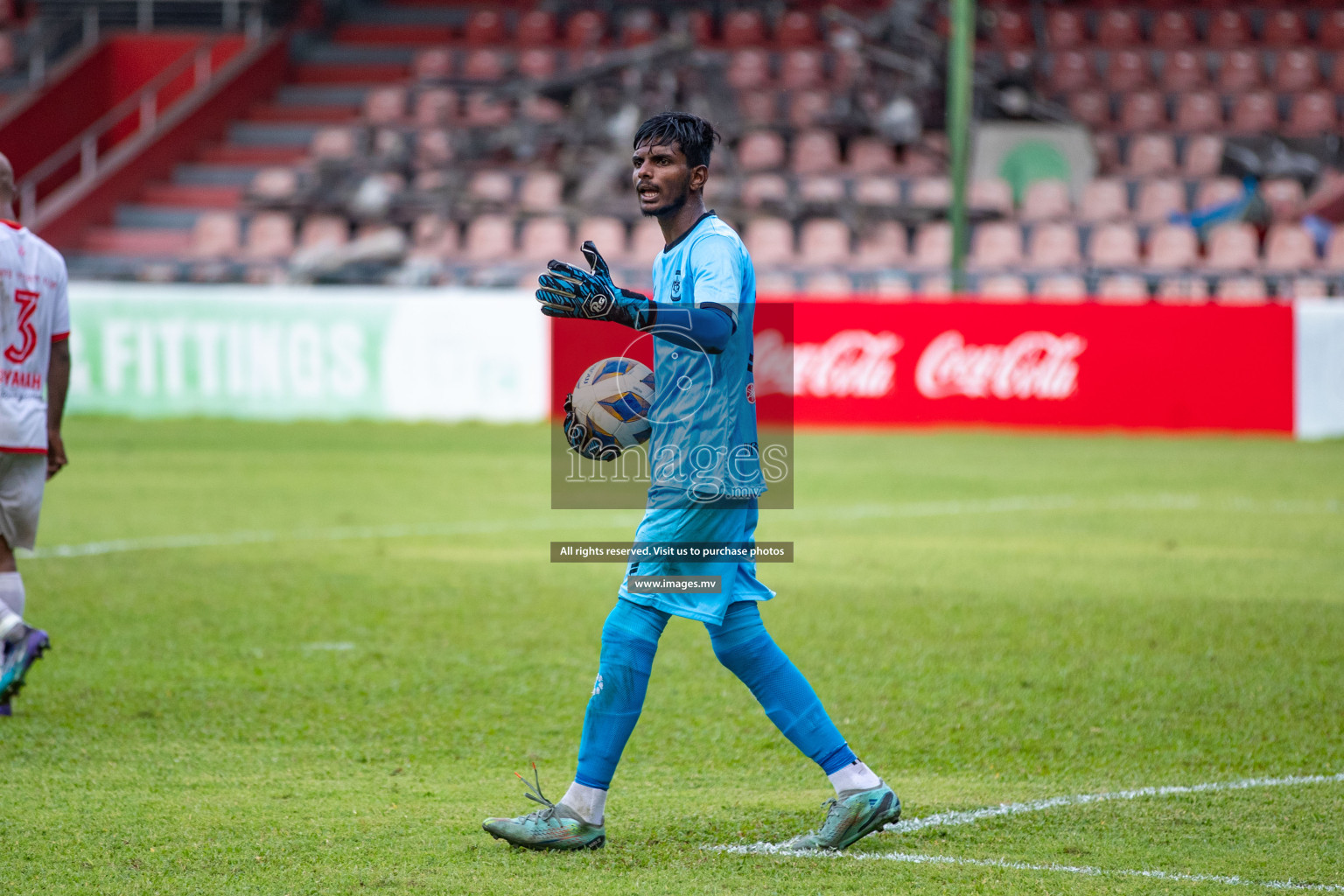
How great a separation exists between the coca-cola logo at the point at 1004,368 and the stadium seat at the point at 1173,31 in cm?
1214

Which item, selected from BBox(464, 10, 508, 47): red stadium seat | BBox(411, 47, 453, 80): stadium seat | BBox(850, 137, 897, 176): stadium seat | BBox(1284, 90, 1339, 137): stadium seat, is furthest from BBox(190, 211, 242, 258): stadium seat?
BBox(1284, 90, 1339, 137): stadium seat

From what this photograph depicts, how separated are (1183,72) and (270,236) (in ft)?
50.3

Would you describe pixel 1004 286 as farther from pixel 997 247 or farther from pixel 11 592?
pixel 11 592

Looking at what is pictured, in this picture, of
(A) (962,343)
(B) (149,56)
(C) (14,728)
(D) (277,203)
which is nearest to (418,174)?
(D) (277,203)

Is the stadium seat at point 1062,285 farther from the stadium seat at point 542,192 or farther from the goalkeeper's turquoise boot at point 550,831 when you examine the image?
the goalkeeper's turquoise boot at point 550,831

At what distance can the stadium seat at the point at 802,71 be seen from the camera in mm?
26969

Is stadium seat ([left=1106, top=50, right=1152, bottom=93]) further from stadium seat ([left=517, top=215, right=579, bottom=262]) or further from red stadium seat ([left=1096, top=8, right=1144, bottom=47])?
stadium seat ([left=517, top=215, right=579, bottom=262])

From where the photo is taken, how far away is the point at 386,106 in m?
27.5

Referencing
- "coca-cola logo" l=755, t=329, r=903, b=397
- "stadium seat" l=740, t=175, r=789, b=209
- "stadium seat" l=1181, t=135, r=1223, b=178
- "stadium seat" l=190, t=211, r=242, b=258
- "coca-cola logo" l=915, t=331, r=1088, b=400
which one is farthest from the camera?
"stadium seat" l=1181, t=135, r=1223, b=178

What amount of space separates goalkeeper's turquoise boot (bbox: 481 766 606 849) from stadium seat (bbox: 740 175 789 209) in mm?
19941

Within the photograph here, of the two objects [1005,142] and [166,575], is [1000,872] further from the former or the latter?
[1005,142]

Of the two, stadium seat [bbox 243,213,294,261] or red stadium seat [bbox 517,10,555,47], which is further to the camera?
red stadium seat [bbox 517,10,555,47]

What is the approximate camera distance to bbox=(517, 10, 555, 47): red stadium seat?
29359 mm

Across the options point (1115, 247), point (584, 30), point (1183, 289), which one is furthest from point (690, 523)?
point (584, 30)
